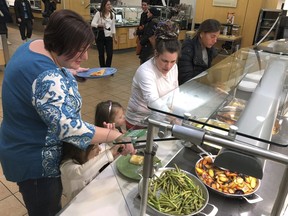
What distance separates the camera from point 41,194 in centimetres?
130

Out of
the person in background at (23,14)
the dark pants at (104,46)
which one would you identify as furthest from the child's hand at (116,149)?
the person in background at (23,14)

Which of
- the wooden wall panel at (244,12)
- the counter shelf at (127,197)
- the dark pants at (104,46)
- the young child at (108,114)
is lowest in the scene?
the dark pants at (104,46)

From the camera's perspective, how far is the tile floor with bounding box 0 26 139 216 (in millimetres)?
2182

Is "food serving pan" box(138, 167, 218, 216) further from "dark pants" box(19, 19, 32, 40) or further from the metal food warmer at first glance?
"dark pants" box(19, 19, 32, 40)

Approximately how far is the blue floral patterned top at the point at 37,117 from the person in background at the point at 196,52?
1.36 meters

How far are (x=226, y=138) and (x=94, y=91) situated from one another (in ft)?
14.3

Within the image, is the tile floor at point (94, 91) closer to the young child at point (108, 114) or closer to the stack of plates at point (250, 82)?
the young child at point (108, 114)

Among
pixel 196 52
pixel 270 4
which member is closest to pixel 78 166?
pixel 196 52

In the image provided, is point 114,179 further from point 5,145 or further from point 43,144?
point 5,145

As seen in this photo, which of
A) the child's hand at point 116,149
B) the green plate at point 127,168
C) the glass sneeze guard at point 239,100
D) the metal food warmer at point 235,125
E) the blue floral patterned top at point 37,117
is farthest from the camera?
the green plate at point 127,168

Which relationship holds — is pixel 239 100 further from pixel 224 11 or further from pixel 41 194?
pixel 224 11

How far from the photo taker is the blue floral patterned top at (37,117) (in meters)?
0.98

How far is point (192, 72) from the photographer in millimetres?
2316

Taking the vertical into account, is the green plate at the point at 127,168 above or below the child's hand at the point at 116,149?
below
